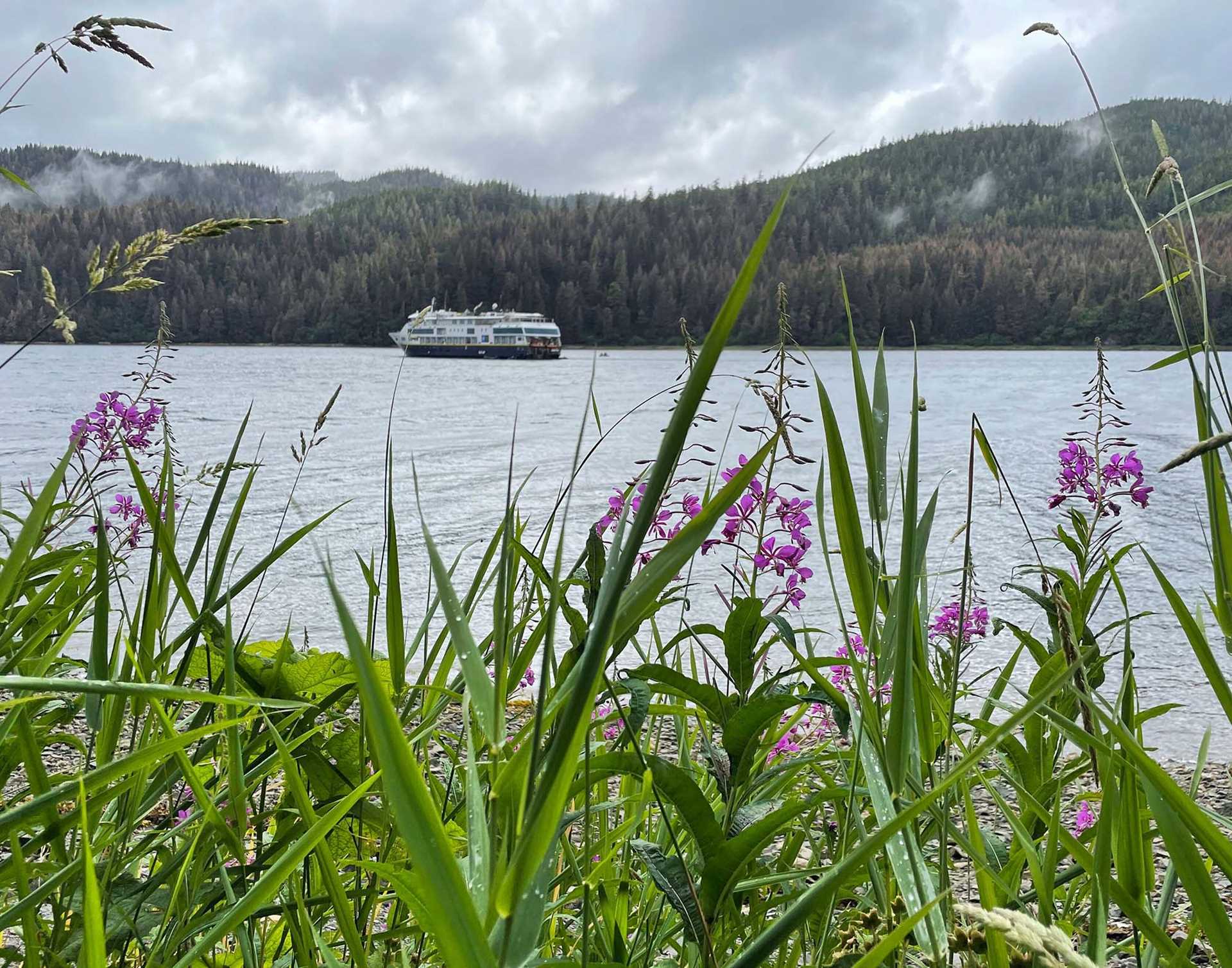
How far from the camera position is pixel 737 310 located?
0.31 meters

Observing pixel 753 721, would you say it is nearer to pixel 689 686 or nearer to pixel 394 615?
pixel 689 686

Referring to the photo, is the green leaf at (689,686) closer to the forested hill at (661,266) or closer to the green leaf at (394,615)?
the green leaf at (394,615)

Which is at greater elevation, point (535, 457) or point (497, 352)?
point (497, 352)

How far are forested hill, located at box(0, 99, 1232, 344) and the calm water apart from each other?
28.0 meters

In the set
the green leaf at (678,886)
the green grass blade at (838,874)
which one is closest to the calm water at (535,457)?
the green grass blade at (838,874)

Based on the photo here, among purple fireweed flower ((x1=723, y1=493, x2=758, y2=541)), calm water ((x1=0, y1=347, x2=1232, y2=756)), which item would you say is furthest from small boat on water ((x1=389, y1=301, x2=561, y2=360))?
purple fireweed flower ((x1=723, y1=493, x2=758, y2=541))

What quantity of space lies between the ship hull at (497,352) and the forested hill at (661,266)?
9.56 metres

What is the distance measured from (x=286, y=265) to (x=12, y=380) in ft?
171

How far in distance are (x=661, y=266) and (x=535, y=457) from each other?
72454 millimetres

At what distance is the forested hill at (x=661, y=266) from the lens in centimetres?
7056

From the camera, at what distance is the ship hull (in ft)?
210

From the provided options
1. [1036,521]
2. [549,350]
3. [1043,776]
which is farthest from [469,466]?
[549,350]

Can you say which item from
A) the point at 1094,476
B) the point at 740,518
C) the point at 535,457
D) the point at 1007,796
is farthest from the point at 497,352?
the point at 740,518

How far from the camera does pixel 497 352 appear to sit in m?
64.6
